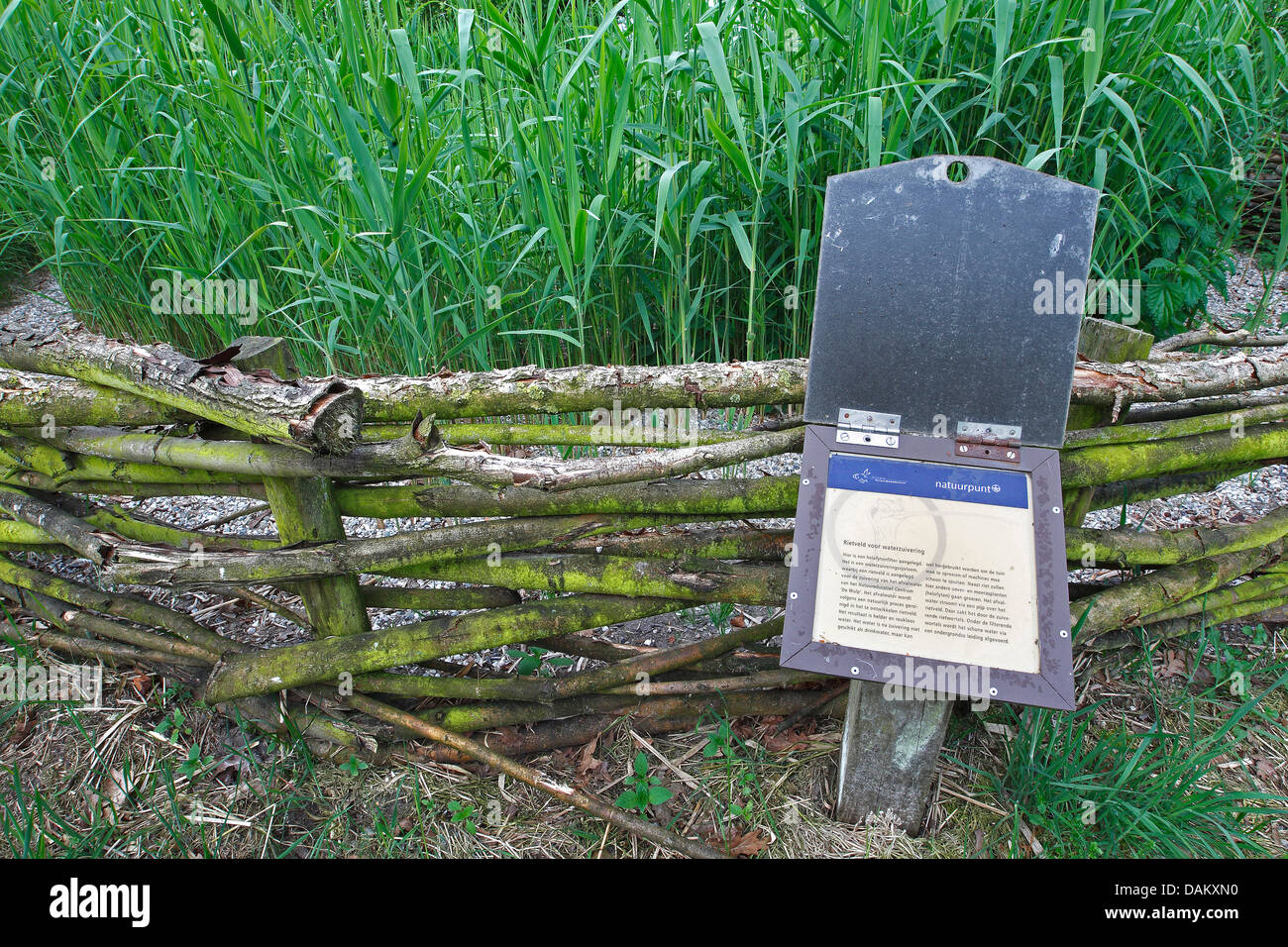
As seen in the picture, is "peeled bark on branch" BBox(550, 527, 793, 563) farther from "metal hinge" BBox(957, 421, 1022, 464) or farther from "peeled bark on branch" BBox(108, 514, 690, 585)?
"metal hinge" BBox(957, 421, 1022, 464)

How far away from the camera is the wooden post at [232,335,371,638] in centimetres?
155

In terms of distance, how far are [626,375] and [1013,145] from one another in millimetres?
1799

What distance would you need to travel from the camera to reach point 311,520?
168cm

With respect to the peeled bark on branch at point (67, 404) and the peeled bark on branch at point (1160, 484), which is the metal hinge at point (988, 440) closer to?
the peeled bark on branch at point (1160, 484)

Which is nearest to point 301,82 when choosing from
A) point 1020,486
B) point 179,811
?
point 179,811

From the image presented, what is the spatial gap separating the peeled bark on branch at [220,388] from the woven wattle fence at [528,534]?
0.01 m

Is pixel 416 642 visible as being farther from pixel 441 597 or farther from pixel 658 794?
pixel 658 794

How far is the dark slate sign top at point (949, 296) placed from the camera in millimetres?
1272

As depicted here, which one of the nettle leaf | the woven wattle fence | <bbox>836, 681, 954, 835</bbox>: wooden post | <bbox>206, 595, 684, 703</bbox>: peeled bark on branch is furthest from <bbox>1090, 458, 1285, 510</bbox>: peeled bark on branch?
the nettle leaf

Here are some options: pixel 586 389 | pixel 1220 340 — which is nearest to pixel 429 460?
pixel 586 389

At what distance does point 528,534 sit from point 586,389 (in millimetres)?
382

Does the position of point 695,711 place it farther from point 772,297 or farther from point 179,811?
point 772,297

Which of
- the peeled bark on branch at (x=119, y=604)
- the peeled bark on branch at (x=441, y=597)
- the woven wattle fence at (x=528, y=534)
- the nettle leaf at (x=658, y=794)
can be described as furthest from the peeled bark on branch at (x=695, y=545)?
the peeled bark on branch at (x=119, y=604)

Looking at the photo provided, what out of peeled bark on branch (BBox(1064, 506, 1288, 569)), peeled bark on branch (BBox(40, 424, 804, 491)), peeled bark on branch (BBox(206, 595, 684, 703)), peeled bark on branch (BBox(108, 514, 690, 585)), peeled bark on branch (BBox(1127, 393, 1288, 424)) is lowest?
peeled bark on branch (BBox(206, 595, 684, 703))
